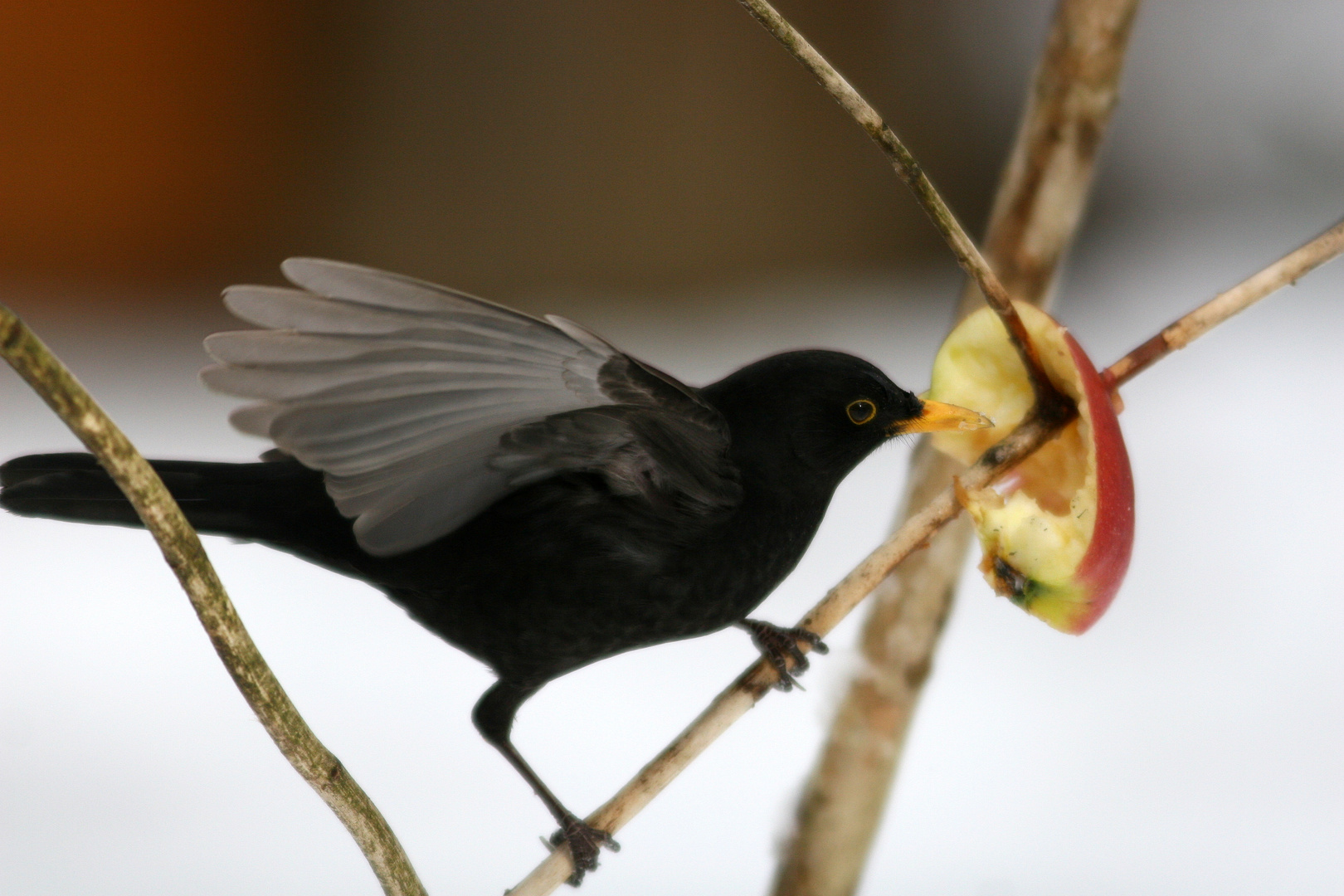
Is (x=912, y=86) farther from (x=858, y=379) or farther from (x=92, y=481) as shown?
(x=92, y=481)

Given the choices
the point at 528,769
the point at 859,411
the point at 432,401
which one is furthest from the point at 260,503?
the point at 859,411

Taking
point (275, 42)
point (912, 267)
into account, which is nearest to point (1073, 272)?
point (912, 267)

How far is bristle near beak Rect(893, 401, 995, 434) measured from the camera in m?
0.88

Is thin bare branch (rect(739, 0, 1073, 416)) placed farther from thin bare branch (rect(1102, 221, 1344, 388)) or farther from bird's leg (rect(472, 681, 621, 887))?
bird's leg (rect(472, 681, 621, 887))

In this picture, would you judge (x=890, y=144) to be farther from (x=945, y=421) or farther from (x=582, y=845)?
(x=582, y=845)

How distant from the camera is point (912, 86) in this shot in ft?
9.09

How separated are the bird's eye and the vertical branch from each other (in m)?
0.18

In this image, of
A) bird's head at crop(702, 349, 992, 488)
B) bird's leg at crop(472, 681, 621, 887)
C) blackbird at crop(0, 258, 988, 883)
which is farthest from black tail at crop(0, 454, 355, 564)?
bird's head at crop(702, 349, 992, 488)

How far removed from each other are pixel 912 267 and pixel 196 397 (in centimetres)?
158

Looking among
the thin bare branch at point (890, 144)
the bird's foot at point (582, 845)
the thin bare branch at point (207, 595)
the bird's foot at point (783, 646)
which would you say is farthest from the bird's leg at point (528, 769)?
the thin bare branch at point (890, 144)

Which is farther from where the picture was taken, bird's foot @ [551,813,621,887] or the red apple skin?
bird's foot @ [551,813,621,887]

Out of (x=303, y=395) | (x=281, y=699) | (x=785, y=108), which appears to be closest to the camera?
(x=281, y=699)

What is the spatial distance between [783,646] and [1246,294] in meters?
0.43

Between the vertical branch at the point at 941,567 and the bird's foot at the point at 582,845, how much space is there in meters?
0.19
